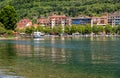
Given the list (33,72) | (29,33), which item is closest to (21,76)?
(33,72)

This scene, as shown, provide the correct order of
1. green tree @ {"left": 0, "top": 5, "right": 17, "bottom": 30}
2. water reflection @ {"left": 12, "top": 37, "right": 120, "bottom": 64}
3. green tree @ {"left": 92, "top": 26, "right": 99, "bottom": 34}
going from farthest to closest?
green tree @ {"left": 92, "top": 26, "right": 99, "bottom": 34}
green tree @ {"left": 0, "top": 5, "right": 17, "bottom": 30}
water reflection @ {"left": 12, "top": 37, "right": 120, "bottom": 64}

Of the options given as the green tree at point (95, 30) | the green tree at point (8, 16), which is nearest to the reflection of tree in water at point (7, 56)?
the green tree at point (8, 16)

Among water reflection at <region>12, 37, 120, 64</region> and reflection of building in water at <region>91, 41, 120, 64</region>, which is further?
water reflection at <region>12, 37, 120, 64</region>

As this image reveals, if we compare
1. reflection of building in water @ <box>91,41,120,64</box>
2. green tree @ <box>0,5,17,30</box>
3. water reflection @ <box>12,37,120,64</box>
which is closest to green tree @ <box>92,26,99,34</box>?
green tree @ <box>0,5,17,30</box>

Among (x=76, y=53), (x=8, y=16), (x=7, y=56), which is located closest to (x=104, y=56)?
(x=76, y=53)

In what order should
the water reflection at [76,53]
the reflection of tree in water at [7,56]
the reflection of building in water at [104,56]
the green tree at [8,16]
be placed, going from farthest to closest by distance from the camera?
the green tree at [8,16]
the water reflection at [76,53]
the reflection of building in water at [104,56]
the reflection of tree in water at [7,56]

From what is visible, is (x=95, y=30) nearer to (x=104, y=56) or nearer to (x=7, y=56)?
(x=104, y=56)

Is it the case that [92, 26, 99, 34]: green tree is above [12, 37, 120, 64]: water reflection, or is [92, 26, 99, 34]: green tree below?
below

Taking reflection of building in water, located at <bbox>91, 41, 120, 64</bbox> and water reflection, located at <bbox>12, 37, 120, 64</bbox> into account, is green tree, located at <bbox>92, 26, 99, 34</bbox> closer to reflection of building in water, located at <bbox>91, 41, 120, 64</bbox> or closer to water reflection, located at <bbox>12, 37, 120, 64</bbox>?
water reflection, located at <bbox>12, 37, 120, 64</bbox>

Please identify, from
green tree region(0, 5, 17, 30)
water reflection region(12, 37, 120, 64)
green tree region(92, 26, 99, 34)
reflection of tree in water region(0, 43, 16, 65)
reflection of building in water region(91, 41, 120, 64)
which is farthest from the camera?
green tree region(92, 26, 99, 34)

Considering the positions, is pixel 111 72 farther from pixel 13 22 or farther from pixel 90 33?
pixel 90 33

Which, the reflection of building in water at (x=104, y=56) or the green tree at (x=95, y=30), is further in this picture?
the green tree at (x=95, y=30)

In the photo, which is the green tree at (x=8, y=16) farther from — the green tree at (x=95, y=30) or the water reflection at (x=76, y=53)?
the green tree at (x=95, y=30)

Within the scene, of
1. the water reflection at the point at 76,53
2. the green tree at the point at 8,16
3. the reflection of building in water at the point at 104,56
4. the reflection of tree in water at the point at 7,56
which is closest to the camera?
the reflection of tree in water at the point at 7,56
